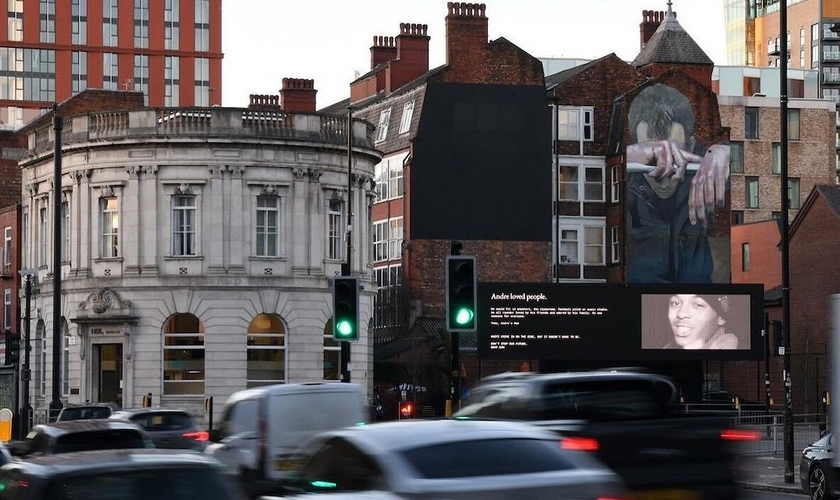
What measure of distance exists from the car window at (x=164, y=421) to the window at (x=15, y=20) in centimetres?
11446

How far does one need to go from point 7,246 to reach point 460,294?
177ft

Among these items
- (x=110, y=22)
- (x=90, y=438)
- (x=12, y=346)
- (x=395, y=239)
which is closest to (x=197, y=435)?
(x=90, y=438)

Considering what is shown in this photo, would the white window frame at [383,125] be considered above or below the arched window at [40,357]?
above

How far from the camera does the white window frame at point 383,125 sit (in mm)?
82750

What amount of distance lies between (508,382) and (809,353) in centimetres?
5728

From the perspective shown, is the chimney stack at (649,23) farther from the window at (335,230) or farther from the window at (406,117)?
the window at (335,230)

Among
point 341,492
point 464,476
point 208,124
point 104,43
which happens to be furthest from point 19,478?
point 104,43

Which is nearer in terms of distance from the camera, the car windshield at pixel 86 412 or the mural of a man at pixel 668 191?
the car windshield at pixel 86 412

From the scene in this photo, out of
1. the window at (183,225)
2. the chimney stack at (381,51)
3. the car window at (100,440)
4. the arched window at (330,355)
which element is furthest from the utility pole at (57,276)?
the chimney stack at (381,51)

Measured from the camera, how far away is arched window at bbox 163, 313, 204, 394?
190 feet

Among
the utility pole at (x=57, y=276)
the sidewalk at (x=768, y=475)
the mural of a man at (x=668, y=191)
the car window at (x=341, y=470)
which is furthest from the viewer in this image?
the mural of a man at (x=668, y=191)

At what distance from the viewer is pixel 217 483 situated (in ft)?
40.2

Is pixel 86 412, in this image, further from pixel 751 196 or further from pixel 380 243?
pixel 751 196

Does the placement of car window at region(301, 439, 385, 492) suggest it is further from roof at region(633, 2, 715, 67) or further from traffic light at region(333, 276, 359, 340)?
roof at region(633, 2, 715, 67)
